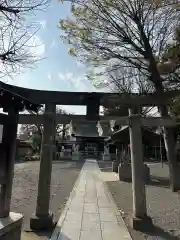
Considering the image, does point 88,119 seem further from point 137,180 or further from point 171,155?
point 171,155

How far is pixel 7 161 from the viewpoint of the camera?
5.54 m

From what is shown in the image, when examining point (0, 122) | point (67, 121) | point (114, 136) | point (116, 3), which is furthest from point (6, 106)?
point (114, 136)

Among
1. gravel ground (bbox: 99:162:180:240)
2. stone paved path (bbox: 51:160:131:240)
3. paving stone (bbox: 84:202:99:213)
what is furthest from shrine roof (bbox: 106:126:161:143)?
paving stone (bbox: 84:202:99:213)

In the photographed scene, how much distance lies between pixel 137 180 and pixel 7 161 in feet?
11.3

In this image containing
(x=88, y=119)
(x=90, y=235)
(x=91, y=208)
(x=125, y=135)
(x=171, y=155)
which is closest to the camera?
(x=90, y=235)

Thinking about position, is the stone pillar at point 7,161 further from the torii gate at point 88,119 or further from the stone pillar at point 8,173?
the torii gate at point 88,119

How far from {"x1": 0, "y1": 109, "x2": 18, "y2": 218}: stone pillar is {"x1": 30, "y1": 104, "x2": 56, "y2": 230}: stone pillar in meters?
1.91

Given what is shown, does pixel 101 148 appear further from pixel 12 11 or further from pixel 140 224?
pixel 12 11

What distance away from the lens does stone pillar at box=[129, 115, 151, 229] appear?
748cm

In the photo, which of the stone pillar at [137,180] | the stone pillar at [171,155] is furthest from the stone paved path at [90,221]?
the stone pillar at [171,155]

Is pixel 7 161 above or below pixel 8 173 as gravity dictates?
above

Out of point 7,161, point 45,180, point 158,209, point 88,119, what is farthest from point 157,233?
point 7,161

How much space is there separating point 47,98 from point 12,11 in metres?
3.33

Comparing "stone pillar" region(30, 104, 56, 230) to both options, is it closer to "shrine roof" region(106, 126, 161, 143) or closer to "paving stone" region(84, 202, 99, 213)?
"paving stone" region(84, 202, 99, 213)
